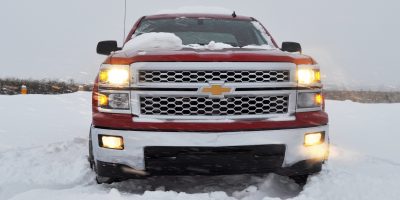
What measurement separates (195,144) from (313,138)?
35.9 inches

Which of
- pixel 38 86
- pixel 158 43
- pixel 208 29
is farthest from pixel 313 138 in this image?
pixel 38 86

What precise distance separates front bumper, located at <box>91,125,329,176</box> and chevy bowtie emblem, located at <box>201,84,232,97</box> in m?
0.28

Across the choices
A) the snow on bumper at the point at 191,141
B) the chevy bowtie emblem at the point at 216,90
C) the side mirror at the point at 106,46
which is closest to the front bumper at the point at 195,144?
the snow on bumper at the point at 191,141

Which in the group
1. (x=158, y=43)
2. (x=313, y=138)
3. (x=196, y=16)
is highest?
(x=196, y=16)

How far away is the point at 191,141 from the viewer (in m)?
3.10

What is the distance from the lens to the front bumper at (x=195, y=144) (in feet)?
10.2

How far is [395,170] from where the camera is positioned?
14.1 feet

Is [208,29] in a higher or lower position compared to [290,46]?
higher

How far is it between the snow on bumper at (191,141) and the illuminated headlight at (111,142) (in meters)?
0.02

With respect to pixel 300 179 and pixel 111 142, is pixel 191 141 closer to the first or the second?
pixel 111 142

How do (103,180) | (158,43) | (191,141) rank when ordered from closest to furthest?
(191,141)
(103,180)
(158,43)

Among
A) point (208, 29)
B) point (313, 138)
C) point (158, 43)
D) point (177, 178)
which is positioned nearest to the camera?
point (313, 138)

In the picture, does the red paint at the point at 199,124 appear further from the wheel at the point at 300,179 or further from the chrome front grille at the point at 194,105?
the wheel at the point at 300,179

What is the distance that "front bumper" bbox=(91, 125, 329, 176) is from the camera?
3100 millimetres
